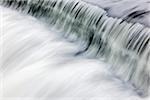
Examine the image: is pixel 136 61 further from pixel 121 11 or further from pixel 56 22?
pixel 56 22

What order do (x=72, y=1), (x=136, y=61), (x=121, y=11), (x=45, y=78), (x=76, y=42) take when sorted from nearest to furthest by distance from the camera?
(x=136, y=61)
(x=45, y=78)
(x=121, y=11)
(x=76, y=42)
(x=72, y=1)

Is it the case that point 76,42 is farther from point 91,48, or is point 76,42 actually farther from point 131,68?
point 131,68

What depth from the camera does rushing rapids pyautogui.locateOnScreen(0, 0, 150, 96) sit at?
9.65 feet

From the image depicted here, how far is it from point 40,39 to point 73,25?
1.26 ft

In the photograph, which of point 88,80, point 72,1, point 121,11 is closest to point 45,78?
point 88,80

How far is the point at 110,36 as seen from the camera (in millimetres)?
3420

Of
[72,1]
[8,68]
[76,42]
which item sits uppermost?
[72,1]

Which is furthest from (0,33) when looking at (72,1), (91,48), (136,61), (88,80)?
(136,61)

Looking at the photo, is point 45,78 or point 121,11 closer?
point 45,78

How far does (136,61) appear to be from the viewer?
2.98m

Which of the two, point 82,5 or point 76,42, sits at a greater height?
point 82,5

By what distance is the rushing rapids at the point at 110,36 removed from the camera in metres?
2.94

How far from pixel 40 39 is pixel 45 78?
94 cm

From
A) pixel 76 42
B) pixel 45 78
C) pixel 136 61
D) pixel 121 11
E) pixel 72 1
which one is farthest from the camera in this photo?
pixel 72 1
